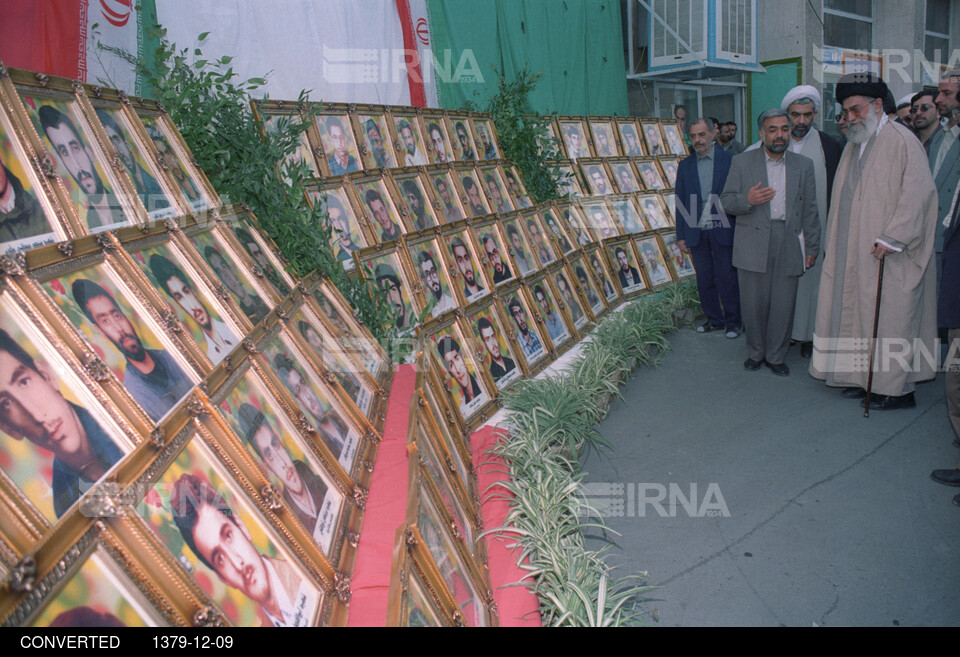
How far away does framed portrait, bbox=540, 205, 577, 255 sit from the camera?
500 centimetres

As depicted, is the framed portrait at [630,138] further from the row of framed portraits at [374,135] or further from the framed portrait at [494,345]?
the framed portrait at [494,345]

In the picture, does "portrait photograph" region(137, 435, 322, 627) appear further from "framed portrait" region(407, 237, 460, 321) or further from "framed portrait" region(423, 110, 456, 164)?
"framed portrait" region(423, 110, 456, 164)

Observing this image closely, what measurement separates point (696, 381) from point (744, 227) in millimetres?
1073

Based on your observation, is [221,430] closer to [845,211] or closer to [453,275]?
[453,275]

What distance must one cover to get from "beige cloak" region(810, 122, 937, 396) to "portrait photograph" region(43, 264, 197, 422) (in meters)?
3.55

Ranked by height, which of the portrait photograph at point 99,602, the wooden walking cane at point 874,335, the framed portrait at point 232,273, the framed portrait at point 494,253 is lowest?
the wooden walking cane at point 874,335

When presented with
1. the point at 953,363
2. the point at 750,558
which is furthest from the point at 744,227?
the point at 750,558

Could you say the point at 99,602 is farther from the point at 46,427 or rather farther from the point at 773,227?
the point at 773,227

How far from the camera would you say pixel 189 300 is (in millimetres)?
1869

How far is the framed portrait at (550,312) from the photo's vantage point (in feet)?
14.1

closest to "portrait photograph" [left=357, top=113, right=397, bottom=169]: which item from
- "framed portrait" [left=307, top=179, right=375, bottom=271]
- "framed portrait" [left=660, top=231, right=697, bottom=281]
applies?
"framed portrait" [left=307, top=179, right=375, bottom=271]

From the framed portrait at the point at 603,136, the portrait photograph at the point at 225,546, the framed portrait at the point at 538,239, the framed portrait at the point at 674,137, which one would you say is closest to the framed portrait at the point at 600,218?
the framed portrait at the point at 603,136

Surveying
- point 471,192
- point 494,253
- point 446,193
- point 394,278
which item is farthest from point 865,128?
point 394,278

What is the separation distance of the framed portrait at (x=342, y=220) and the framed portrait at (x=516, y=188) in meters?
1.62
